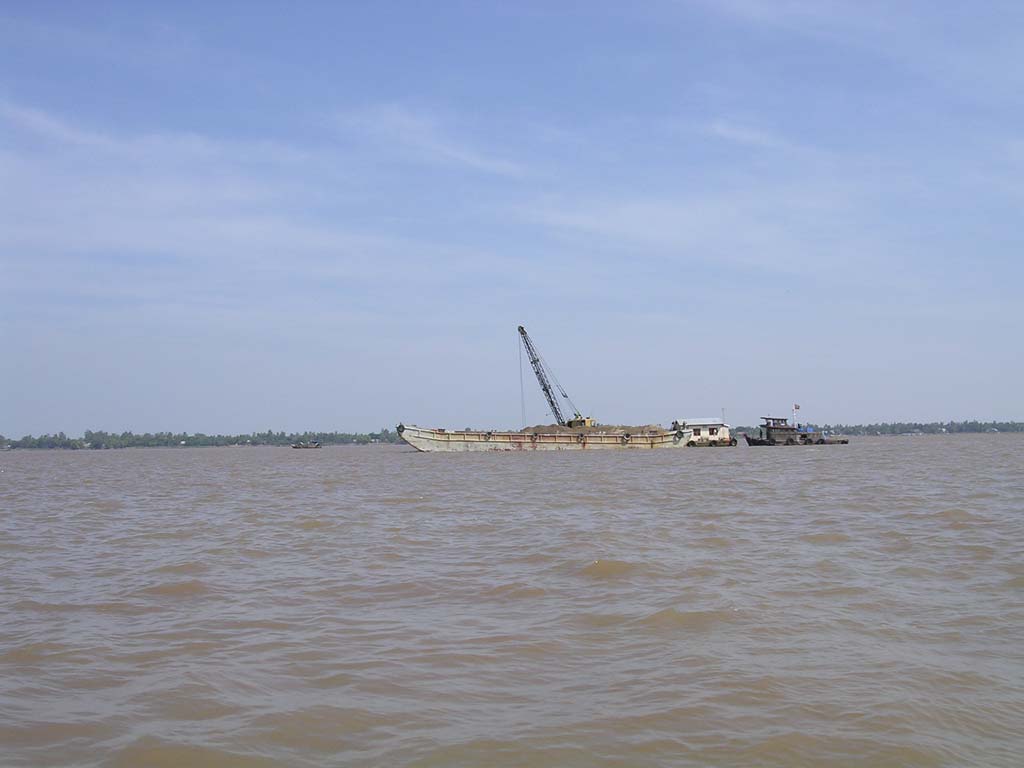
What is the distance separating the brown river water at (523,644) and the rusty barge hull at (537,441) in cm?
5581

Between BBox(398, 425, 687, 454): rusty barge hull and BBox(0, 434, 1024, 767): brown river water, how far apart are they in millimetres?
55811

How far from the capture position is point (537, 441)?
74188 mm

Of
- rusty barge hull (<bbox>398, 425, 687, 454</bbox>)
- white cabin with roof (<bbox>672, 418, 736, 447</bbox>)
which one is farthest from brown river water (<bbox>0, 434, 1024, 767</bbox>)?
white cabin with roof (<bbox>672, 418, 736, 447</bbox>)

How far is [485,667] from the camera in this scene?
615 centimetres

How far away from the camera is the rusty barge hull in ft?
233

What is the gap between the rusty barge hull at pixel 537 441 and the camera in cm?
7094

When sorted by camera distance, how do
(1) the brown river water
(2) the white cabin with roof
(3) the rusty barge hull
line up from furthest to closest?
(2) the white cabin with roof
(3) the rusty barge hull
(1) the brown river water

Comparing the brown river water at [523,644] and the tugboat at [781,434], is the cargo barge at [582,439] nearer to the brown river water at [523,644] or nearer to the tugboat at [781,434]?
the tugboat at [781,434]

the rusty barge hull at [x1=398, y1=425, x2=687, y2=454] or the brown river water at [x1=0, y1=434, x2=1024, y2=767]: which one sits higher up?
the rusty barge hull at [x1=398, y1=425, x2=687, y2=454]

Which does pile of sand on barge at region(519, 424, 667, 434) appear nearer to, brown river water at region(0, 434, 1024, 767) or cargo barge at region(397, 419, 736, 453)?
cargo barge at region(397, 419, 736, 453)

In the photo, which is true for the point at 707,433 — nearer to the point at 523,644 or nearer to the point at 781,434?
the point at 781,434

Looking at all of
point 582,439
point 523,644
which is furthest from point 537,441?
point 523,644

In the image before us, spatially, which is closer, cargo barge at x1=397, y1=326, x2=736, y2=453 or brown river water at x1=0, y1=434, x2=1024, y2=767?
brown river water at x1=0, y1=434, x2=1024, y2=767

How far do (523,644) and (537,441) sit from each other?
67510 millimetres
